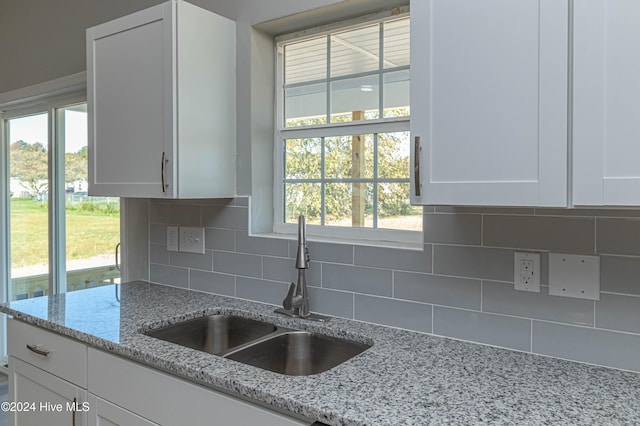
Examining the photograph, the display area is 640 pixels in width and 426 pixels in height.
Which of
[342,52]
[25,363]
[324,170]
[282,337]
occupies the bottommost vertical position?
[25,363]

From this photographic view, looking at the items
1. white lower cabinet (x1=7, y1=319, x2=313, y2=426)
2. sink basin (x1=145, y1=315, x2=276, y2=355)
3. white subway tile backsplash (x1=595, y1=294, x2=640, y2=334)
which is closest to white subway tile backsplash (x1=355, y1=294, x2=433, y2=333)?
sink basin (x1=145, y1=315, x2=276, y2=355)

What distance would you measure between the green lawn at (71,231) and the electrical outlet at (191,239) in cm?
74

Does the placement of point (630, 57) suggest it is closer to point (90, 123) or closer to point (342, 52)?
point (342, 52)

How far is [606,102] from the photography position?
3.34ft

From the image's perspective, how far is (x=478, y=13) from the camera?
119 cm

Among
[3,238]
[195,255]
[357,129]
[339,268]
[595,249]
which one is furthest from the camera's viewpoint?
[3,238]

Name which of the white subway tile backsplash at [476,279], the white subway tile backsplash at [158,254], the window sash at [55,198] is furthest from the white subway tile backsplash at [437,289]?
the window sash at [55,198]

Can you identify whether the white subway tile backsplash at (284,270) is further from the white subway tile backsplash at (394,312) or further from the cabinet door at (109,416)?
the cabinet door at (109,416)

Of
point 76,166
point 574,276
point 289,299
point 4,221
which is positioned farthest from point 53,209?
point 574,276

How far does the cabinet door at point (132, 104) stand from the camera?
185 cm

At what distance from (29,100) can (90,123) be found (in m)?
1.48

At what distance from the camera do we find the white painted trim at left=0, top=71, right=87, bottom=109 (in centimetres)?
275

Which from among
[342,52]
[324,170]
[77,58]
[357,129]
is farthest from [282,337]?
[77,58]

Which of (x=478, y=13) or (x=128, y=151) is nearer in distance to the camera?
(x=478, y=13)
